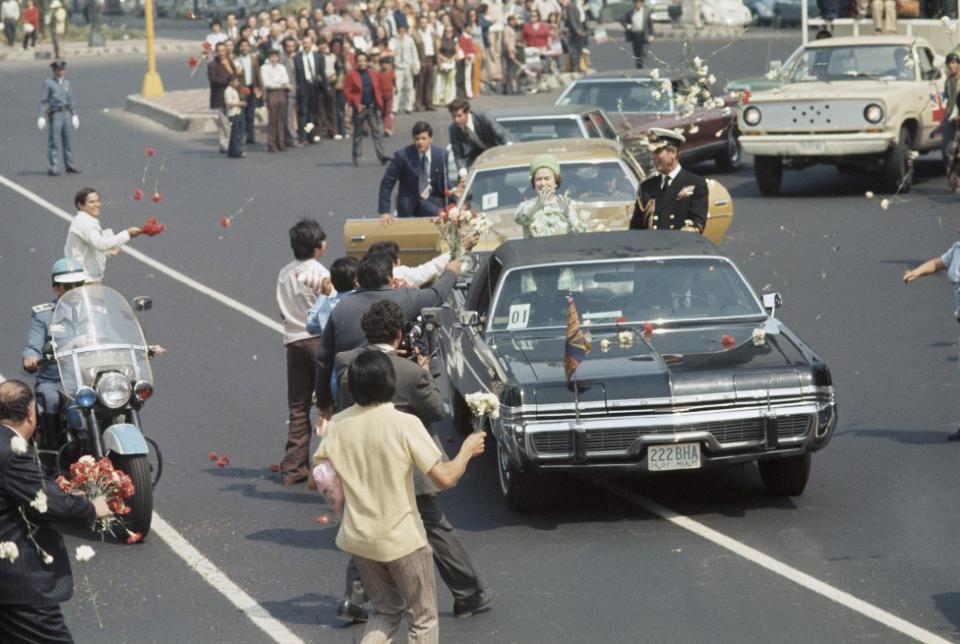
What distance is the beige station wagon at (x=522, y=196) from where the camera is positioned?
15.9m

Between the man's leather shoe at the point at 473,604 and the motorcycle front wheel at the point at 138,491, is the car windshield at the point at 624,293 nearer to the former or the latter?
the motorcycle front wheel at the point at 138,491

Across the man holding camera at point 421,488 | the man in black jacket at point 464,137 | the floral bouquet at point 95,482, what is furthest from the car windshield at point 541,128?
the floral bouquet at point 95,482

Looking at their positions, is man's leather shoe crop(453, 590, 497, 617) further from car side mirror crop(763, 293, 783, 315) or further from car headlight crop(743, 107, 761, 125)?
car headlight crop(743, 107, 761, 125)

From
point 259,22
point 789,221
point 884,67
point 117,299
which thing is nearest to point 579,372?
point 117,299

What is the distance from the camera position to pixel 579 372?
33.0ft

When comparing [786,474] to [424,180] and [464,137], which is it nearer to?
[424,180]

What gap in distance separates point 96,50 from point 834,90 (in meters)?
35.9

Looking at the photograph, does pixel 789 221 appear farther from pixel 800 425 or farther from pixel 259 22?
pixel 259 22

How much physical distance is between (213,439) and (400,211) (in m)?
4.97

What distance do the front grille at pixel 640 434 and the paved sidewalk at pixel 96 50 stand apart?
44.8 m

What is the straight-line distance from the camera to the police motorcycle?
10.2m

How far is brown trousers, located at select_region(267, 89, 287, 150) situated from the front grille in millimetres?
21969

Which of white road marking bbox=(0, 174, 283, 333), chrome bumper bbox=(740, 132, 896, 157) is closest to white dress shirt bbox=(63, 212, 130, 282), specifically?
white road marking bbox=(0, 174, 283, 333)

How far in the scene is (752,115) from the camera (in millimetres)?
23719
